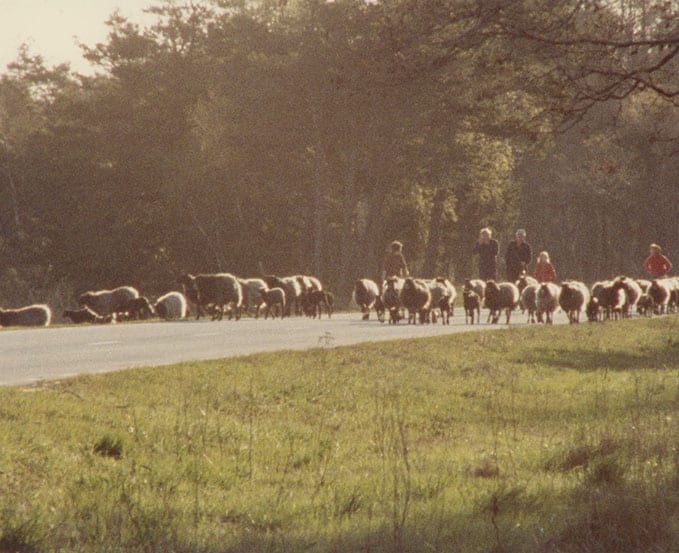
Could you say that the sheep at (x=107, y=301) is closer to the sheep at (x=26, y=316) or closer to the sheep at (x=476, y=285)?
the sheep at (x=26, y=316)

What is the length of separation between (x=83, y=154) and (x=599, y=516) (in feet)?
204

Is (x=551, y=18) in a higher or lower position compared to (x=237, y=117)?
lower

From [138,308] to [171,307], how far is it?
1334mm

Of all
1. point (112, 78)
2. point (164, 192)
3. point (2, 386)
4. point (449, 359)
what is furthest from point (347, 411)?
point (112, 78)

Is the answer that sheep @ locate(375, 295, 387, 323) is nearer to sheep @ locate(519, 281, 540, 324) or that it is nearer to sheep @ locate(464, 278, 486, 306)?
sheep @ locate(464, 278, 486, 306)

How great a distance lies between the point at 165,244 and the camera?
6950cm

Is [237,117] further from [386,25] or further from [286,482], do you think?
[286,482]

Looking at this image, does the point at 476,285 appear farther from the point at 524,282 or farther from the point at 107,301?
the point at 107,301

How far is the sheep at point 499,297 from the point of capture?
37.9m

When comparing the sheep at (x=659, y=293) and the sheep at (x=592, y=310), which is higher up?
the sheep at (x=659, y=293)

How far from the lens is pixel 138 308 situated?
148 feet

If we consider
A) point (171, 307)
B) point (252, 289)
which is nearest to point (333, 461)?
point (252, 289)

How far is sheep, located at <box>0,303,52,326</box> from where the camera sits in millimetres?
42656

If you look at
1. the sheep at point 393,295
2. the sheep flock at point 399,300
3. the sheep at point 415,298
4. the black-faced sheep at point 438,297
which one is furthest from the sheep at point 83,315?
the sheep at point 415,298
